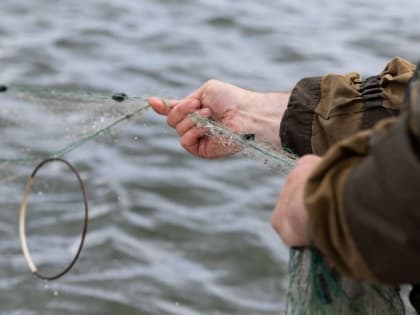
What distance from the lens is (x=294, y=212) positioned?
6.05 ft

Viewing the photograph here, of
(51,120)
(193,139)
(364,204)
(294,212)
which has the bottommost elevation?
(51,120)

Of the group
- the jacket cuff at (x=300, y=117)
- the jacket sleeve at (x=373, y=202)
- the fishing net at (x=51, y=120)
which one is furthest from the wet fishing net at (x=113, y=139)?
the jacket sleeve at (x=373, y=202)

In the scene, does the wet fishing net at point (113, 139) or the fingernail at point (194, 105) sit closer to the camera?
the wet fishing net at point (113, 139)

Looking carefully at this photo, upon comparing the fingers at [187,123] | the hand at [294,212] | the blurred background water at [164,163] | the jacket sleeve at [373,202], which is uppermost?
the jacket sleeve at [373,202]

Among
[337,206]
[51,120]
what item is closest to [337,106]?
[337,206]

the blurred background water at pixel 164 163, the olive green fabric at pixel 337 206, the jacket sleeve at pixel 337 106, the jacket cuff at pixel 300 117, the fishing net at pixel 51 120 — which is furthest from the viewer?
the blurred background water at pixel 164 163

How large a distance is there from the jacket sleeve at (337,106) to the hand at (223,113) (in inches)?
3.7

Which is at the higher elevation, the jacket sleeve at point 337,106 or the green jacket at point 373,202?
the green jacket at point 373,202

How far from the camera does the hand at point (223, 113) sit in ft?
9.91

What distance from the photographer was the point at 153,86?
255 inches

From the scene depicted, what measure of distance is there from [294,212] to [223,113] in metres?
1.30

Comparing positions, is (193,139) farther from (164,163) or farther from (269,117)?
(164,163)

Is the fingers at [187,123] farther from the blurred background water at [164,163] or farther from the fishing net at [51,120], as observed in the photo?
the blurred background water at [164,163]

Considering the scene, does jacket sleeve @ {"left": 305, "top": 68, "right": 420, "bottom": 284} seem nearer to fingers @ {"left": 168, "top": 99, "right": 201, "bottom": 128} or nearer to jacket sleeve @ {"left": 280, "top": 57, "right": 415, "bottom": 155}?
jacket sleeve @ {"left": 280, "top": 57, "right": 415, "bottom": 155}
